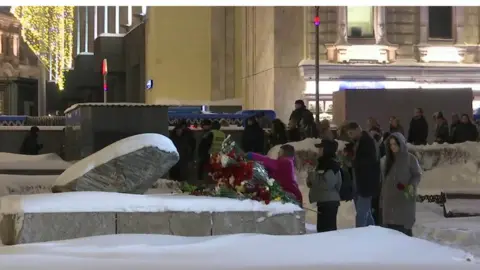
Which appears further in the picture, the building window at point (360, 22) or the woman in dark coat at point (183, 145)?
the building window at point (360, 22)

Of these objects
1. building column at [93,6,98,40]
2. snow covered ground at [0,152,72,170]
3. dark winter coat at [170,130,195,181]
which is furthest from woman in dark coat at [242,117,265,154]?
building column at [93,6,98,40]

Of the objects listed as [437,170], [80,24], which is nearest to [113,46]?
[80,24]

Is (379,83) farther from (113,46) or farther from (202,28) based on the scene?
(113,46)

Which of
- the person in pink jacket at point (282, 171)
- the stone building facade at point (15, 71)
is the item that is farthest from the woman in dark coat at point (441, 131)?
the stone building facade at point (15, 71)

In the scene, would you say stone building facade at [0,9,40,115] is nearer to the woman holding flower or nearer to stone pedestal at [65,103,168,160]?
stone pedestal at [65,103,168,160]

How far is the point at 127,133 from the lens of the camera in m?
13.7

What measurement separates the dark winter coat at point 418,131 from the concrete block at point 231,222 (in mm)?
11863

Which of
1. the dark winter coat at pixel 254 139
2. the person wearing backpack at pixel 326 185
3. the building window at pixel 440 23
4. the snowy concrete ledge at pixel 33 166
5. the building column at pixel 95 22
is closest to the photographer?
the person wearing backpack at pixel 326 185

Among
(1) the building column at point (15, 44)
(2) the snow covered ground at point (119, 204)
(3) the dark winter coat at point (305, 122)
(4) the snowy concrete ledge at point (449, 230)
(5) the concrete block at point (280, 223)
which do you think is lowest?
(4) the snowy concrete ledge at point (449, 230)

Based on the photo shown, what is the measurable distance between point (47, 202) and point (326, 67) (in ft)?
74.6

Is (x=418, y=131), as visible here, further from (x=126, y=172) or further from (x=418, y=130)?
(x=126, y=172)

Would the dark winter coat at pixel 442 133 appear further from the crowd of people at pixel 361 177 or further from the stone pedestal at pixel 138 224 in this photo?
the stone pedestal at pixel 138 224

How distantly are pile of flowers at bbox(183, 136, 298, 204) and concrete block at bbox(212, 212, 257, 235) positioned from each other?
37cm

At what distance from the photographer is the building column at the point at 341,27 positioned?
3002cm
